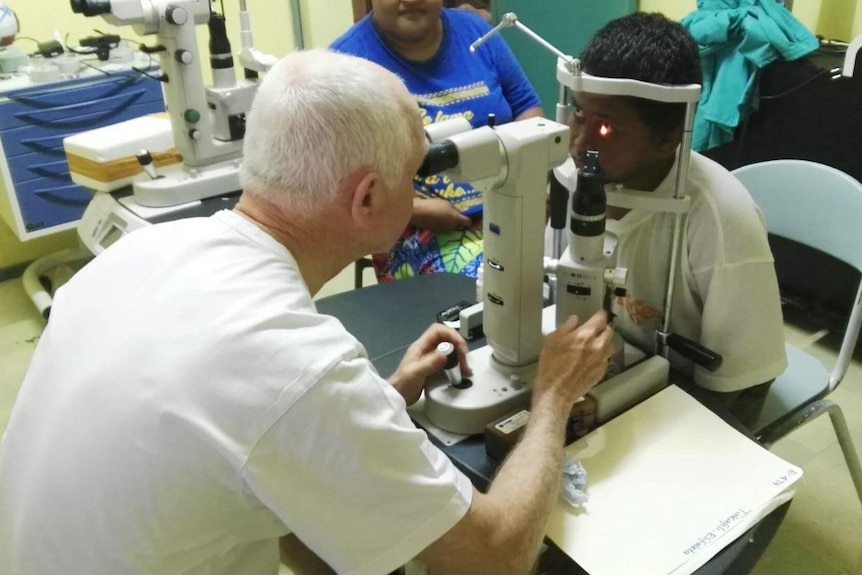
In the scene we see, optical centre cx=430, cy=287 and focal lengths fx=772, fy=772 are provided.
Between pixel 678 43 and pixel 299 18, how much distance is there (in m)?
3.00

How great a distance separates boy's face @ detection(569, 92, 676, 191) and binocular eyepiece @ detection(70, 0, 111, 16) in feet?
3.78

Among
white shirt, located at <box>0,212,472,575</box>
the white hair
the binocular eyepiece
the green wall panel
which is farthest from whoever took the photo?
the green wall panel

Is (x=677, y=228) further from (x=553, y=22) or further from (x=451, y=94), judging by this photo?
(x=553, y=22)

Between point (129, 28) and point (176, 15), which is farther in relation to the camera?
point (129, 28)

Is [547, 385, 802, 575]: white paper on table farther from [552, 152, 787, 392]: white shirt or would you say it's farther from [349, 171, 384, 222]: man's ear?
[349, 171, 384, 222]: man's ear

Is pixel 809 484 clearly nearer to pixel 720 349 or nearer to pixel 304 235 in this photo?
pixel 720 349

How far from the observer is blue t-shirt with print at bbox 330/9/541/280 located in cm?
195

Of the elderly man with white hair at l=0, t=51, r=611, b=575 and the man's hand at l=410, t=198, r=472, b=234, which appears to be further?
the man's hand at l=410, t=198, r=472, b=234

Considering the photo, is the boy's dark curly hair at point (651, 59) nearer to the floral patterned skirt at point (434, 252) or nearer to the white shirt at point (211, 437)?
the white shirt at point (211, 437)

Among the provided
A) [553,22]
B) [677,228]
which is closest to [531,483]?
[677,228]

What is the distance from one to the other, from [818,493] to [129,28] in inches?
119

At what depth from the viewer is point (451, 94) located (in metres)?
2.03

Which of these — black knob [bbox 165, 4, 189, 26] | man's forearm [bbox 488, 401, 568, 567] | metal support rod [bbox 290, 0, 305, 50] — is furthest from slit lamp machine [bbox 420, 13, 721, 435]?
metal support rod [bbox 290, 0, 305, 50]

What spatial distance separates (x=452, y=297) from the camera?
151 cm
